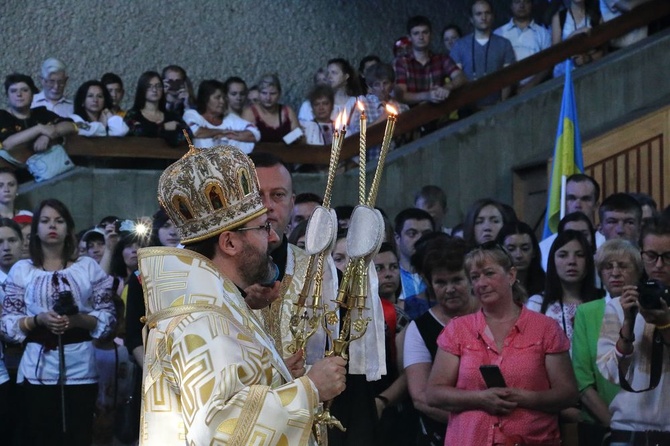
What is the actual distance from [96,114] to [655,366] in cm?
665

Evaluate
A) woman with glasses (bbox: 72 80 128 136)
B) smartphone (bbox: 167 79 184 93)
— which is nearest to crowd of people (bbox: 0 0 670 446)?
woman with glasses (bbox: 72 80 128 136)

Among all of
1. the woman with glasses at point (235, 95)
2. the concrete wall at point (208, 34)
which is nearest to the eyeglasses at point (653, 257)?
the woman with glasses at point (235, 95)

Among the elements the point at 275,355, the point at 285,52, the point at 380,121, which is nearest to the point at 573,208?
the point at 380,121

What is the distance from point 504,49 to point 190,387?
379 inches

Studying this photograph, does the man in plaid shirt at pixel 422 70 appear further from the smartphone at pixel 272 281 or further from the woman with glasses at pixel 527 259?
the smartphone at pixel 272 281

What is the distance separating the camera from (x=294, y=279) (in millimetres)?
5391

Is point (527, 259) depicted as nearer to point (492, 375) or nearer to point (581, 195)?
point (581, 195)

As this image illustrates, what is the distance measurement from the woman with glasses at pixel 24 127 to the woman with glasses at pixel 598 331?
17.7 ft

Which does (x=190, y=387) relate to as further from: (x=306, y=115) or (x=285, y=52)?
(x=285, y=52)

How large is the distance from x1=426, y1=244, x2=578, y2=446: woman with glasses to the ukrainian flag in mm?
3404

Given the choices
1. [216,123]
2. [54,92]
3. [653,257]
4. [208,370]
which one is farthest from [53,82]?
[208,370]

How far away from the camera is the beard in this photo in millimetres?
4078

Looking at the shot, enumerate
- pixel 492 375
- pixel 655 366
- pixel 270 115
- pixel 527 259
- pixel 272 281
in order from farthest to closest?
pixel 270 115 < pixel 527 259 < pixel 492 375 < pixel 655 366 < pixel 272 281

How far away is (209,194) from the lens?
402cm
